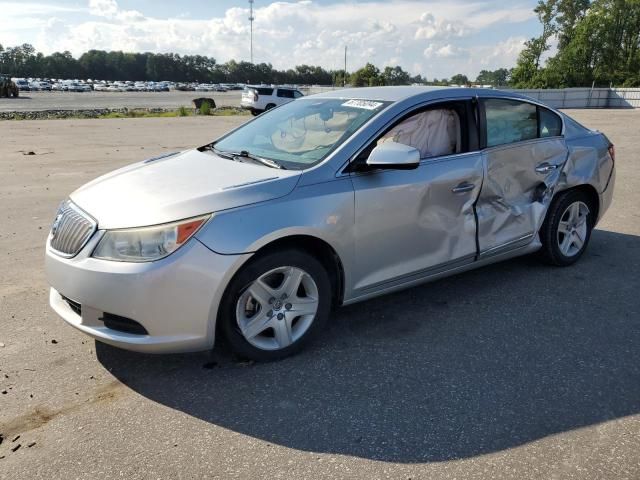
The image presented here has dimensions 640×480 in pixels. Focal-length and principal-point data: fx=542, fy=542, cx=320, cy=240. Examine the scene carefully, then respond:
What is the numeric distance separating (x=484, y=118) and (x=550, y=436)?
2531 mm

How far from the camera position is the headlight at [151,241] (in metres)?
2.91

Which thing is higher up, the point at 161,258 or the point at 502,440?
the point at 161,258

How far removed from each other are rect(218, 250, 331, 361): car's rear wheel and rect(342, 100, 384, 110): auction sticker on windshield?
129cm

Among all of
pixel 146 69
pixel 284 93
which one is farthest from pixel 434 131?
pixel 146 69

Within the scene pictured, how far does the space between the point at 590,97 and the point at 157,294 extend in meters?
47.5

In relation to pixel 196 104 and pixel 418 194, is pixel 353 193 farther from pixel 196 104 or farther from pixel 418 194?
pixel 196 104

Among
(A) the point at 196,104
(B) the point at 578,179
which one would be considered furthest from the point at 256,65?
(B) the point at 578,179

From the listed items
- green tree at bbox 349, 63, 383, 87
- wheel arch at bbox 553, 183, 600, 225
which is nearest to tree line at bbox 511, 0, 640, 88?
green tree at bbox 349, 63, 383, 87

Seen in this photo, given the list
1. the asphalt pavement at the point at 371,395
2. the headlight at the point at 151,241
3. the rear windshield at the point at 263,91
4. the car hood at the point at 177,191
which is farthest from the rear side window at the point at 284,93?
the headlight at the point at 151,241

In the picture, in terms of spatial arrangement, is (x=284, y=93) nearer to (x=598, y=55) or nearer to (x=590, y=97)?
(x=590, y=97)

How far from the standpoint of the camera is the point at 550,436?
2699 mm

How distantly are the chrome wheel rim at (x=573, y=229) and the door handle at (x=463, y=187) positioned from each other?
4.46ft

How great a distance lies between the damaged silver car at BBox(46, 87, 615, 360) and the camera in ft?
9.67

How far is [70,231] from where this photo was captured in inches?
127
